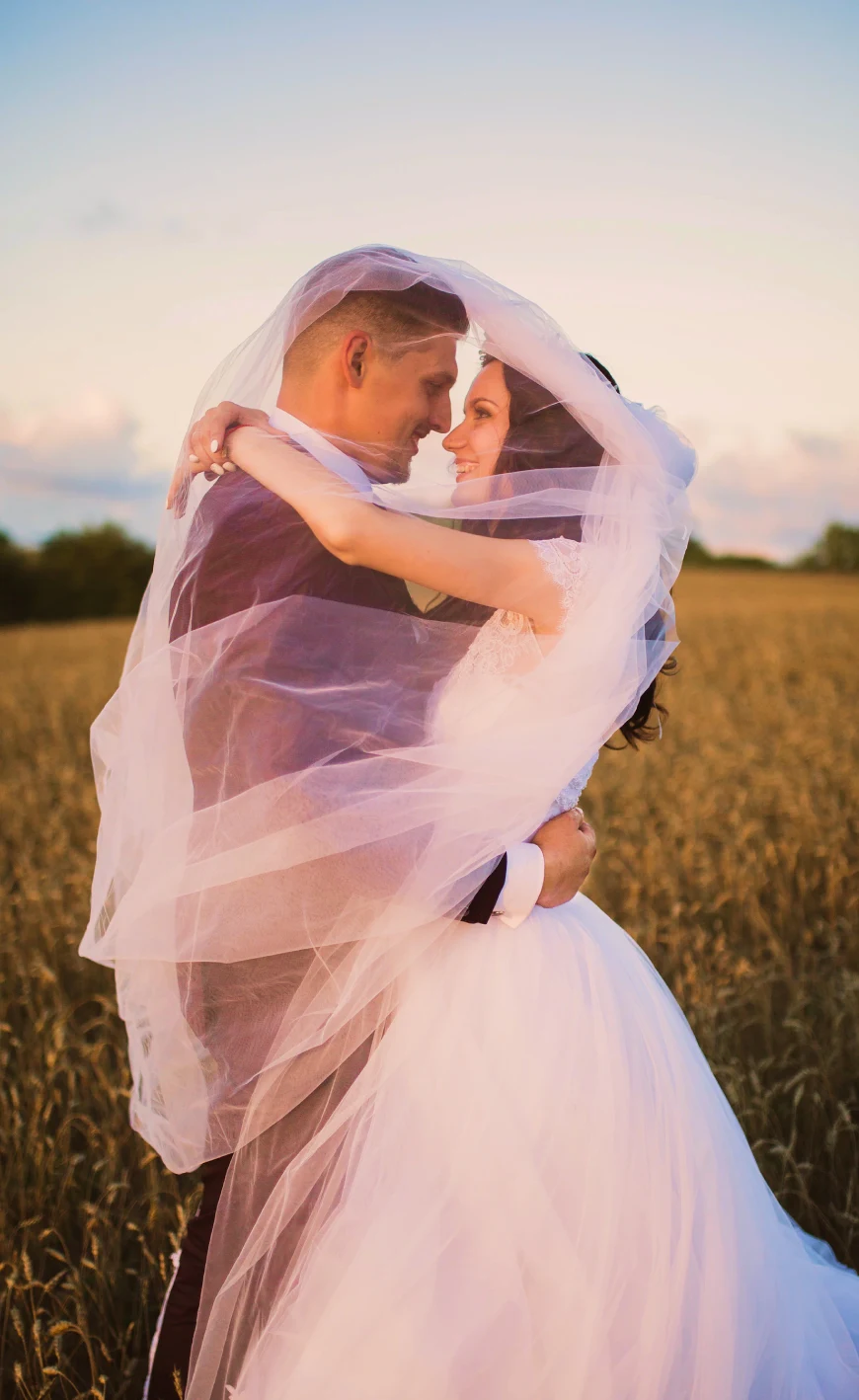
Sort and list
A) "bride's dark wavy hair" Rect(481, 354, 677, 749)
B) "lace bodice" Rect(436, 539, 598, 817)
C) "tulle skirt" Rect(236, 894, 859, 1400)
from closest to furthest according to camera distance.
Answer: "tulle skirt" Rect(236, 894, 859, 1400) → "lace bodice" Rect(436, 539, 598, 817) → "bride's dark wavy hair" Rect(481, 354, 677, 749)

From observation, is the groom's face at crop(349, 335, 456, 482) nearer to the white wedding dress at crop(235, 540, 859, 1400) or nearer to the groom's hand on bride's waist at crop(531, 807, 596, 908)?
the white wedding dress at crop(235, 540, 859, 1400)

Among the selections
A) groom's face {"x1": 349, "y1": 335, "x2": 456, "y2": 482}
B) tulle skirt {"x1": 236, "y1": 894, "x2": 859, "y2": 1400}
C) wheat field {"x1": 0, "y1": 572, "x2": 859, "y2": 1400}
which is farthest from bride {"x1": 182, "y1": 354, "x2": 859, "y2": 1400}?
wheat field {"x1": 0, "y1": 572, "x2": 859, "y2": 1400}

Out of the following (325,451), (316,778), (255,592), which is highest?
(325,451)

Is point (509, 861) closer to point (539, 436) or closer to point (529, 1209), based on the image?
point (529, 1209)

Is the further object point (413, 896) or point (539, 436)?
point (539, 436)

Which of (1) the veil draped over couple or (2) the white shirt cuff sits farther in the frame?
(2) the white shirt cuff

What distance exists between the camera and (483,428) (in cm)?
233

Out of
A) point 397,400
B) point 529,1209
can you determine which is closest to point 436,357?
point 397,400

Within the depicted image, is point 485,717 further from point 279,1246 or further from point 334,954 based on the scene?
point 279,1246

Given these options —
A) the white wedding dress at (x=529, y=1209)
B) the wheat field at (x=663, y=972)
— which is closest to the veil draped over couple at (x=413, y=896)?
the white wedding dress at (x=529, y=1209)

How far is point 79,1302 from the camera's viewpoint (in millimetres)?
2658

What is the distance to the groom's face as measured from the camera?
2.20 m

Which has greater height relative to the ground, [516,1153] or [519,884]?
[519,884]

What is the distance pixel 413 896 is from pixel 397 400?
1.10m
